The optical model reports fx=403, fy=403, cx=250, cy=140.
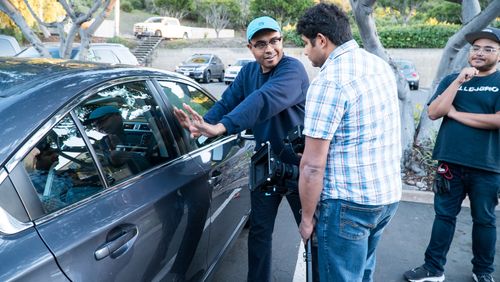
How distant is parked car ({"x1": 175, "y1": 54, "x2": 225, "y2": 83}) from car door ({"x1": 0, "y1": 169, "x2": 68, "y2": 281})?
754 inches

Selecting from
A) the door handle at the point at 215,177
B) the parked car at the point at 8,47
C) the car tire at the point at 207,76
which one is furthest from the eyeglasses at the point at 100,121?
the car tire at the point at 207,76

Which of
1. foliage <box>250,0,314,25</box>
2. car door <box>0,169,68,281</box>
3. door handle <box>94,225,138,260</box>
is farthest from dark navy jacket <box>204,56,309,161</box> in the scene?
foliage <box>250,0,314,25</box>

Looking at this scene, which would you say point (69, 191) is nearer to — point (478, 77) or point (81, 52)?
point (478, 77)

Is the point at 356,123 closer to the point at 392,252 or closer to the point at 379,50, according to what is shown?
the point at 392,252

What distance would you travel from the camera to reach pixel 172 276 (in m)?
1.98

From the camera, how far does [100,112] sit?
192 cm

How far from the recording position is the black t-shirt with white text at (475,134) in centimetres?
270

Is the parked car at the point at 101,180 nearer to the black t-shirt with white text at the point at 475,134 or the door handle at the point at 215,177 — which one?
the door handle at the point at 215,177

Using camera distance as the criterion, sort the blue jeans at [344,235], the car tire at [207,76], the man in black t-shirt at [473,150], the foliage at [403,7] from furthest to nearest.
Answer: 1. the foliage at [403,7]
2. the car tire at [207,76]
3. the man in black t-shirt at [473,150]
4. the blue jeans at [344,235]

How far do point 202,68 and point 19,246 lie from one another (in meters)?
20.0

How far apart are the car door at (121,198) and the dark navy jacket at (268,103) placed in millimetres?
418

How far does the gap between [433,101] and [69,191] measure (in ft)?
8.23

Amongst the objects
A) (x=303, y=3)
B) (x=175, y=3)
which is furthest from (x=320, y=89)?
(x=175, y=3)

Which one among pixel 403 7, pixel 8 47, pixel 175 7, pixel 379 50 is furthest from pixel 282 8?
pixel 379 50
